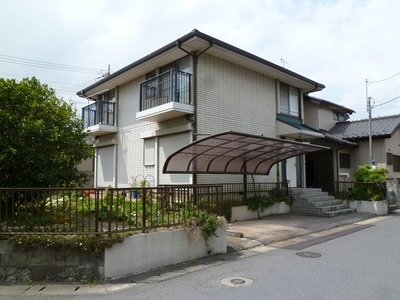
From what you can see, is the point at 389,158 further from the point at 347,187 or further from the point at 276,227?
the point at 276,227

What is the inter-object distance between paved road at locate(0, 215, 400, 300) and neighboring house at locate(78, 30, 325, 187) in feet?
15.4

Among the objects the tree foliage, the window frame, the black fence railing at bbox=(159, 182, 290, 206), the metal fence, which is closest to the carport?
the black fence railing at bbox=(159, 182, 290, 206)

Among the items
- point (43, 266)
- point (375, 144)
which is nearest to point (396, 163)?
point (375, 144)

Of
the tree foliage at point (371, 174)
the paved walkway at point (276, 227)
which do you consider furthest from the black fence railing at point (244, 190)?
the tree foliage at point (371, 174)

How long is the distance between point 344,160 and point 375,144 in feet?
6.53

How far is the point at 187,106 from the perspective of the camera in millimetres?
10789

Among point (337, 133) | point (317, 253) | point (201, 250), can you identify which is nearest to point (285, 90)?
point (337, 133)

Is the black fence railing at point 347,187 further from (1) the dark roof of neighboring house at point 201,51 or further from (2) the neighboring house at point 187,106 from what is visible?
(1) the dark roof of neighboring house at point 201,51

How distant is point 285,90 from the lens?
1534 cm

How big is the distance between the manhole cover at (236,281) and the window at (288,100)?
10951 millimetres

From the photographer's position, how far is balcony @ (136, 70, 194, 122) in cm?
1076

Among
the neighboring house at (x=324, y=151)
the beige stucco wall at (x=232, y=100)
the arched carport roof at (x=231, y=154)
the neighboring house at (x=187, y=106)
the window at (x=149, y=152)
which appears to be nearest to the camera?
the arched carport roof at (x=231, y=154)

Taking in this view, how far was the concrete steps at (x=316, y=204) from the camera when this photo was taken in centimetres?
1256

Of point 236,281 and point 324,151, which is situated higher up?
point 324,151
